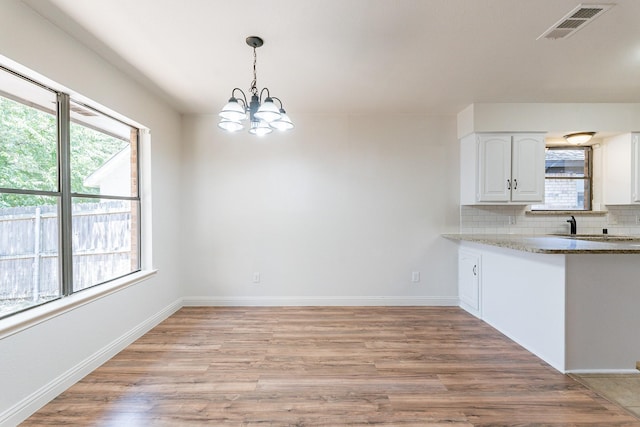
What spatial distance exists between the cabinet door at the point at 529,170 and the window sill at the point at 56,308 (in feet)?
14.6

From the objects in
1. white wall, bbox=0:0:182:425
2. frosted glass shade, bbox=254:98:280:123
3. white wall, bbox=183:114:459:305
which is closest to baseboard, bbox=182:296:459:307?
white wall, bbox=183:114:459:305

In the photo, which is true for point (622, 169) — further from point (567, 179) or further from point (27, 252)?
point (27, 252)

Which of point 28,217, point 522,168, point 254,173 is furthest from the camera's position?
point 254,173

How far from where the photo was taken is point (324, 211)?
4043 millimetres

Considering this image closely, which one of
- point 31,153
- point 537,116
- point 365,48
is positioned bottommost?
point 31,153

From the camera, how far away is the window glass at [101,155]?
243cm

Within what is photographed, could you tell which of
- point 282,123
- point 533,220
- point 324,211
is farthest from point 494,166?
point 282,123

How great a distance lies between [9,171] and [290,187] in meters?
2.66

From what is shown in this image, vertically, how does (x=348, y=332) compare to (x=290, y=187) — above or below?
below

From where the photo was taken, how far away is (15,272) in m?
1.92

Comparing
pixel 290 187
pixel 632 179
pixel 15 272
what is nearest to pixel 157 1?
pixel 15 272

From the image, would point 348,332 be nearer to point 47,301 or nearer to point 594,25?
point 47,301

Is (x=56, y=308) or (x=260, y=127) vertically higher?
(x=260, y=127)

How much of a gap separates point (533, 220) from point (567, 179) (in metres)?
0.82
